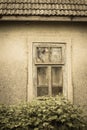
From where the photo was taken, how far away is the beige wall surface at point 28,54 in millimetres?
9328

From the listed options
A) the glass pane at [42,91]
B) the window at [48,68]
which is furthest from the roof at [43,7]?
the glass pane at [42,91]

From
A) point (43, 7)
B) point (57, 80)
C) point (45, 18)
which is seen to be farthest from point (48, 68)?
point (43, 7)

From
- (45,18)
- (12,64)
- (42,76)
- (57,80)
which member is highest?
(45,18)

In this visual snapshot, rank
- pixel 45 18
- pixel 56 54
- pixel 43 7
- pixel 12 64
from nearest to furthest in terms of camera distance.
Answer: pixel 45 18
pixel 43 7
pixel 12 64
pixel 56 54

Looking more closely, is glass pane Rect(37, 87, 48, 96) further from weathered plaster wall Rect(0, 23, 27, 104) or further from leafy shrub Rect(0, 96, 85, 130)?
leafy shrub Rect(0, 96, 85, 130)

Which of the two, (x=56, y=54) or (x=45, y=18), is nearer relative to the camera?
(x=45, y=18)

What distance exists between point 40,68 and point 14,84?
2.67 ft

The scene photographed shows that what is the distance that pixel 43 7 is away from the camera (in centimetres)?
922

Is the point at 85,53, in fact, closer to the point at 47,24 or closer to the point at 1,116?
the point at 47,24

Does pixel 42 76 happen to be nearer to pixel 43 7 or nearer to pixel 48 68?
pixel 48 68

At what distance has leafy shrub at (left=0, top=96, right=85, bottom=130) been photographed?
25.8 feet

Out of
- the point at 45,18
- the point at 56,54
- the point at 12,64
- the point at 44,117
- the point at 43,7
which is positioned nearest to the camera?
the point at 44,117

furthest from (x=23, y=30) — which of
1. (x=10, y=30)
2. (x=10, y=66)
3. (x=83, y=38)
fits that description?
(x=83, y=38)

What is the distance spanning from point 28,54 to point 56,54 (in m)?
0.75
